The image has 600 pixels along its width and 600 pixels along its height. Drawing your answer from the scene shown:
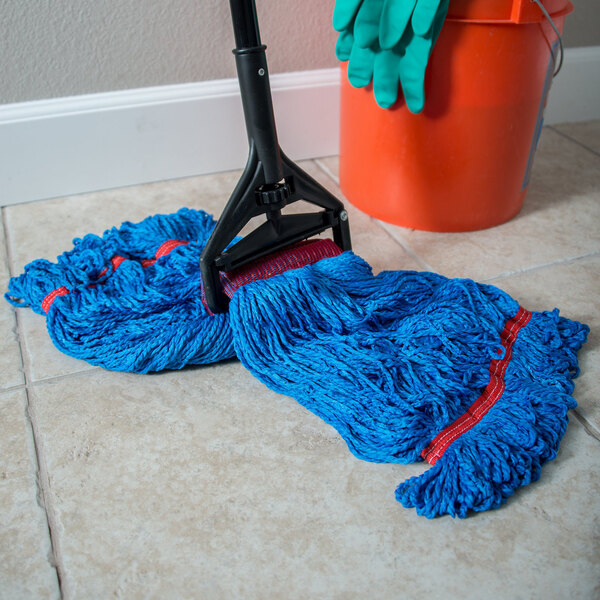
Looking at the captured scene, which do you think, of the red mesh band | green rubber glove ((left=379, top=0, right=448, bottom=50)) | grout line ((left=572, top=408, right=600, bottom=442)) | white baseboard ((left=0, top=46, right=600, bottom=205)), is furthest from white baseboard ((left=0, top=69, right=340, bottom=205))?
grout line ((left=572, top=408, right=600, bottom=442))

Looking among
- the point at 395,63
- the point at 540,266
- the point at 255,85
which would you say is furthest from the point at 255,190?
the point at 540,266

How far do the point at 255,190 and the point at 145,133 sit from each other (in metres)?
0.56

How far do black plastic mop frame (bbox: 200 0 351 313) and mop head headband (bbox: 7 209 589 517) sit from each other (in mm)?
27

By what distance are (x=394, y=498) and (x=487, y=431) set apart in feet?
0.45

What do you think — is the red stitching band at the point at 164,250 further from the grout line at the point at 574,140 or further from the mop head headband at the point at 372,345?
the grout line at the point at 574,140

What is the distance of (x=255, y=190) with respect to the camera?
0.93 meters

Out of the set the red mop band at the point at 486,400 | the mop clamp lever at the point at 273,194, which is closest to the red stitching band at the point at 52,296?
the mop clamp lever at the point at 273,194

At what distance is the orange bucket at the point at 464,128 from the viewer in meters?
1.04

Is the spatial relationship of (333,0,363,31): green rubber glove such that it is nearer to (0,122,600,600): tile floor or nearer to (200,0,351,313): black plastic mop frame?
(200,0,351,313): black plastic mop frame

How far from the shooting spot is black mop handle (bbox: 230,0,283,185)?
0.83 metres

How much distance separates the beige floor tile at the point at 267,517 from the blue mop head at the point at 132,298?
0.24 feet

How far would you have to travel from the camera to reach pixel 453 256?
1190mm

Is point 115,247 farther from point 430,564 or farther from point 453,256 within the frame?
point 430,564

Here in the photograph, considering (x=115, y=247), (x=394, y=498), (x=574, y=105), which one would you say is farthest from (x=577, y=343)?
(x=574, y=105)
